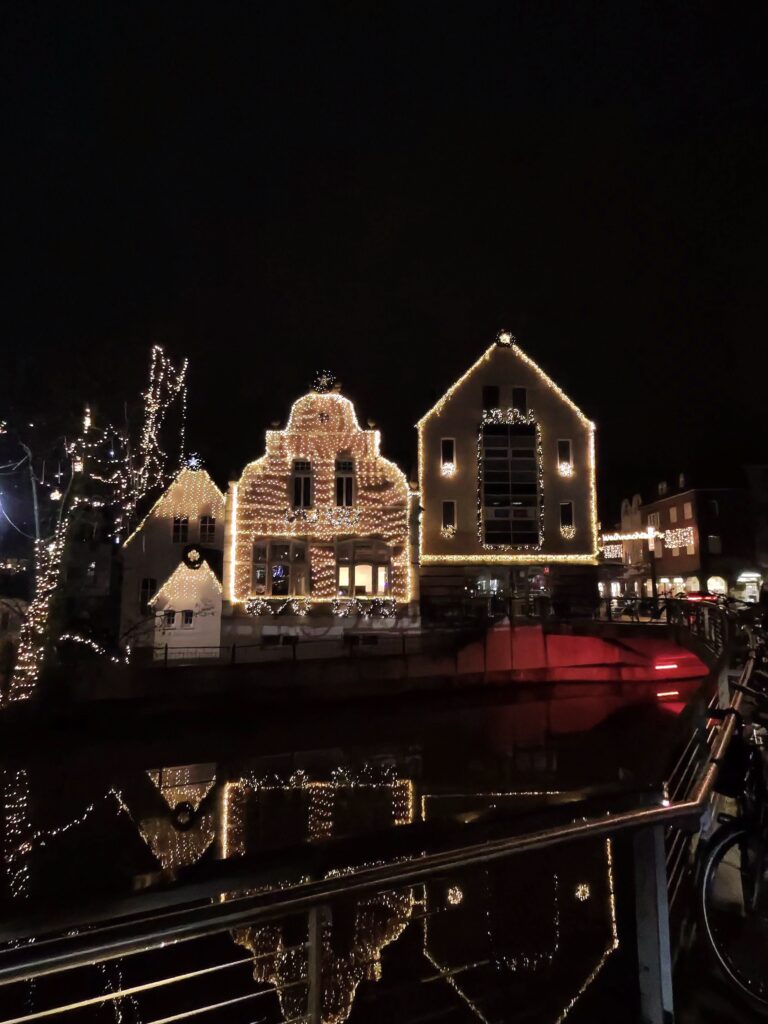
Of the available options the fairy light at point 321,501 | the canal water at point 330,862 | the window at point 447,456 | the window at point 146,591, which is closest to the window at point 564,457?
the window at point 447,456

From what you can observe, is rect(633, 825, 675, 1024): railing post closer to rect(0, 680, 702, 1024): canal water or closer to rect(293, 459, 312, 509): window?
rect(0, 680, 702, 1024): canal water

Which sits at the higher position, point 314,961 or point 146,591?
point 146,591

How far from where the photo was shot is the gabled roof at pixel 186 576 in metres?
30.5

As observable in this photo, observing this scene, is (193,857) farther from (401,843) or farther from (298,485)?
(298,485)

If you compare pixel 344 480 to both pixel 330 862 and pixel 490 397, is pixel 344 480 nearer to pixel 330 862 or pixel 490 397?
pixel 490 397

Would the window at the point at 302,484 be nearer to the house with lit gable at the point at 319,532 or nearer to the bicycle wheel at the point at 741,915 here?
the house with lit gable at the point at 319,532

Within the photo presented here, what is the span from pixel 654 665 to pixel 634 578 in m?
26.7

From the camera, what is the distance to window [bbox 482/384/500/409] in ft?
117

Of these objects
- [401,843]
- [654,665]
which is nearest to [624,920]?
[401,843]

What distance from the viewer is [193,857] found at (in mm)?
10594

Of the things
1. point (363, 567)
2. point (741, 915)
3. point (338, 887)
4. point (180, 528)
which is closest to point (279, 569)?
point (363, 567)

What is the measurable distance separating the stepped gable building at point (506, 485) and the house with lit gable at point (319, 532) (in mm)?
3327

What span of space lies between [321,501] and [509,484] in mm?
9856

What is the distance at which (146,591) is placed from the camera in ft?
103
